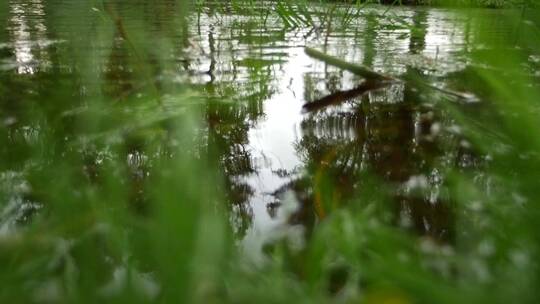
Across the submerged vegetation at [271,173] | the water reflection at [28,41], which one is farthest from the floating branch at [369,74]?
the water reflection at [28,41]

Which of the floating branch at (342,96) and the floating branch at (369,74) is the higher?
the floating branch at (369,74)

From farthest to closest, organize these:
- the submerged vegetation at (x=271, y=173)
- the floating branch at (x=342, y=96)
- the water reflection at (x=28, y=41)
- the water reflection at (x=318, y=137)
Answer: the water reflection at (x=28, y=41)
the floating branch at (x=342, y=96)
the water reflection at (x=318, y=137)
the submerged vegetation at (x=271, y=173)

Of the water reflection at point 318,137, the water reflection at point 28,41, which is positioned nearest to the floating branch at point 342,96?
the water reflection at point 318,137

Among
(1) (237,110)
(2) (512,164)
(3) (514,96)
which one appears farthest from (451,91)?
(3) (514,96)

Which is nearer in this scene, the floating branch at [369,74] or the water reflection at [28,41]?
the floating branch at [369,74]

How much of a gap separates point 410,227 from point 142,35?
1721mm

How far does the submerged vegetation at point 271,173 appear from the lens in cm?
28

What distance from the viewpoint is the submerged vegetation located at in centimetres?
28

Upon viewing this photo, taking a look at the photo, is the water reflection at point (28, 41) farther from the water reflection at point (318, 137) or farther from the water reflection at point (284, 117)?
the water reflection at point (318, 137)

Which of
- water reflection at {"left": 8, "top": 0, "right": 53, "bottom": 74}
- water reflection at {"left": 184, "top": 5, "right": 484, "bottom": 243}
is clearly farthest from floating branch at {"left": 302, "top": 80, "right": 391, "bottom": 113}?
water reflection at {"left": 8, "top": 0, "right": 53, "bottom": 74}

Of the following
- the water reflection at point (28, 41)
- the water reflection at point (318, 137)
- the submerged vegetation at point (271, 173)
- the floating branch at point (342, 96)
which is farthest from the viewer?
the water reflection at point (28, 41)

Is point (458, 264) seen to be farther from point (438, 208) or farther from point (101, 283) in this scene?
point (101, 283)

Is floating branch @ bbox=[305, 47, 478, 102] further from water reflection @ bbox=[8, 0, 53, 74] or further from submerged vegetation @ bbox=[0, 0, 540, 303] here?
water reflection @ bbox=[8, 0, 53, 74]

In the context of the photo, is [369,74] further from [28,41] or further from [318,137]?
[28,41]
